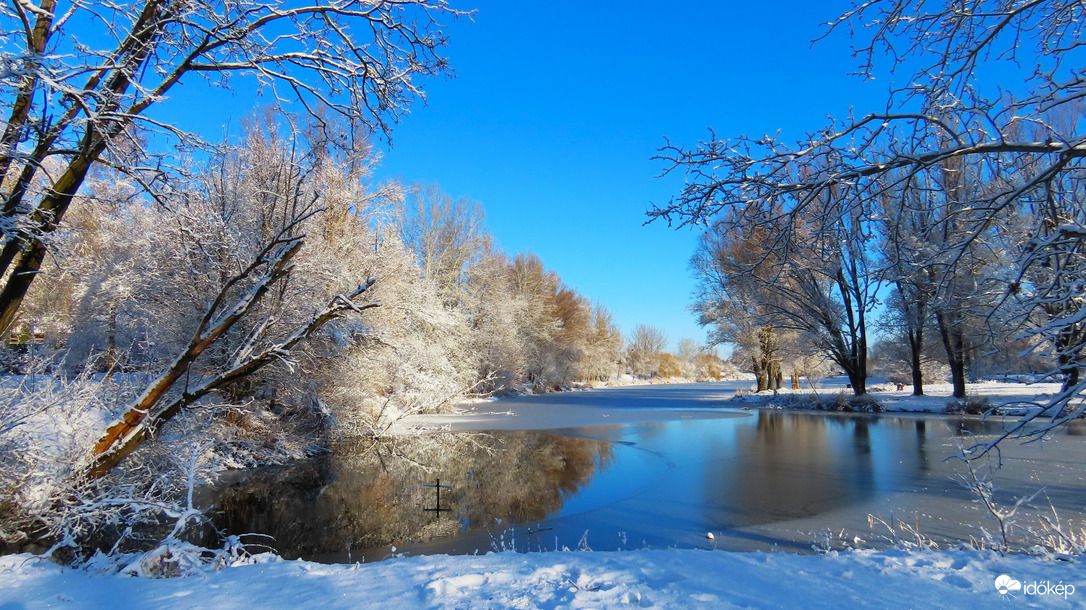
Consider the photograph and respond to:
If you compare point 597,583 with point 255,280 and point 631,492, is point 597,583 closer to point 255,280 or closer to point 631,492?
point 631,492

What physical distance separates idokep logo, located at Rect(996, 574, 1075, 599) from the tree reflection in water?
4.94 meters

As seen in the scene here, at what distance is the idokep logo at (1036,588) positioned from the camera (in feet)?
9.59

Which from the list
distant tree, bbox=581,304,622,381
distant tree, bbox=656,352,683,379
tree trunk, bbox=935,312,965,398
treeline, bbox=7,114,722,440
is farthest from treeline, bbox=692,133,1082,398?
distant tree, bbox=656,352,683,379

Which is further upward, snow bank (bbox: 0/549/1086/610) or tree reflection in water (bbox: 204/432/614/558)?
snow bank (bbox: 0/549/1086/610)

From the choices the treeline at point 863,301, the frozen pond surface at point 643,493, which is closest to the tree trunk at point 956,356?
the treeline at point 863,301

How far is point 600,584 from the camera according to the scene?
3.20 m

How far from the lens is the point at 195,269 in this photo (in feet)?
34.6

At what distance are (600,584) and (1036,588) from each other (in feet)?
8.08

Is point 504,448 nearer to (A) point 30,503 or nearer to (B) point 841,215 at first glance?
(A) point 30,503

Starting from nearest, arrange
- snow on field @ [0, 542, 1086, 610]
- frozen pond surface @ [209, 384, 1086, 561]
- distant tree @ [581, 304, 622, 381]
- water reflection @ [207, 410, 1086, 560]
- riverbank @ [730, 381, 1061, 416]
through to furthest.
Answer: snow on field @ [0, 542, 1086, 610]
frozen pond surface @ [209, 384, 1086, 561]
water reflection @ [207, 410, 1086, 560]
riverbank @ [730, 381, 1061, 416]
distant tree @ [581, 304, 622, 381]

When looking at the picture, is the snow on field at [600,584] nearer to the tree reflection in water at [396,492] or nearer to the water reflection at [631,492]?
the water reflection at [631,492]

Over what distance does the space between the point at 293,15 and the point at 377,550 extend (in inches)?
207

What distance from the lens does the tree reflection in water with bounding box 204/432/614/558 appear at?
21.9ft

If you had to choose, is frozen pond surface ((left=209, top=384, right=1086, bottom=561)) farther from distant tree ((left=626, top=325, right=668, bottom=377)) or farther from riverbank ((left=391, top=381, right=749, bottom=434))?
distant tree ((left=626, top=325, right=668, bottom=377))
